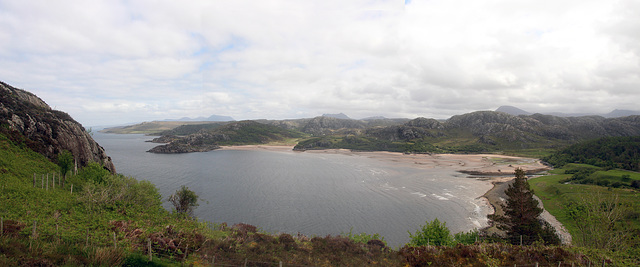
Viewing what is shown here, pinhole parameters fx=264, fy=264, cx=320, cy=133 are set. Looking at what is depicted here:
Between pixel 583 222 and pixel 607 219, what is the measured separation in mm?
4045

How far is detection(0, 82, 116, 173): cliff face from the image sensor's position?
5344 centimetres

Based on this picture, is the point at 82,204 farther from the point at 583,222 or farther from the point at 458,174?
the point at 458,174

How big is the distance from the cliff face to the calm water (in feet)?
69.9

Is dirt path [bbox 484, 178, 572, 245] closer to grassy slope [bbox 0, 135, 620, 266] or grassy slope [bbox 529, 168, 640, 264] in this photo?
grassy slope [bbox 529, 168, 640, 264]

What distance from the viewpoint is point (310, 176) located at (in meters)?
109

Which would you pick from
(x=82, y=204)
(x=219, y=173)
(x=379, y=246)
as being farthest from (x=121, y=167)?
(x=379, y=246)

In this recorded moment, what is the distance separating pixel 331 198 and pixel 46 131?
223 feet

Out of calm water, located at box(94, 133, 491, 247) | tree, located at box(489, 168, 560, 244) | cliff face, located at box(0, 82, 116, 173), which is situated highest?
cliff face, located at box(0, 82, 116, 173)

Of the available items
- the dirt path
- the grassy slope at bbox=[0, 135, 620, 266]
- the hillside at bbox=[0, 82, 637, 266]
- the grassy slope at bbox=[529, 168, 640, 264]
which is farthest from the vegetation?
the grassy slope at bbox=[0, 135, 620, 266]

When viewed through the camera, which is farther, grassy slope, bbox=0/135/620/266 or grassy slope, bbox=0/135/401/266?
grassy slope, bbox=0/135/620/266

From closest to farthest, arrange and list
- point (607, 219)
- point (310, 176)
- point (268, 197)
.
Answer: point (607, 219)
point (268, 197)
point (310, 176)

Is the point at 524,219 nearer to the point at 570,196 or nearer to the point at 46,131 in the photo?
the point at 570,196

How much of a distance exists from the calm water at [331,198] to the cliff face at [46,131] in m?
21.3

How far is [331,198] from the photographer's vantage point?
74.8 meters
